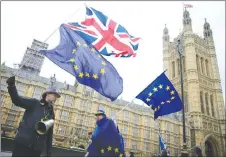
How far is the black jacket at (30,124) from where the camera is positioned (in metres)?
3.32

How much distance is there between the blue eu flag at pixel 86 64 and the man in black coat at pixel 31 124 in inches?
112

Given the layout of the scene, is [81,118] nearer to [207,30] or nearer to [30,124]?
[30,124]

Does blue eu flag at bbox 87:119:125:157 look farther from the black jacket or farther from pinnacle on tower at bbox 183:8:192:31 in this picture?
pinnacle on tower at bbox 183:8:192:31

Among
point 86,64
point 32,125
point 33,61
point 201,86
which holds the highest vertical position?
point 201,86

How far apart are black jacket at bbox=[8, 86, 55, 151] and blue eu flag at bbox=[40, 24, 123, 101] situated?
2.97 m

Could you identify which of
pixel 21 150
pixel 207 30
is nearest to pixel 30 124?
pixel 21 150

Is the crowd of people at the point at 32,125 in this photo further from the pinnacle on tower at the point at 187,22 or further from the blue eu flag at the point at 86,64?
the pinnacle on tower at the point at 187,22

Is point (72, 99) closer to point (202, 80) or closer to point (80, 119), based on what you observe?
point (80, 119)

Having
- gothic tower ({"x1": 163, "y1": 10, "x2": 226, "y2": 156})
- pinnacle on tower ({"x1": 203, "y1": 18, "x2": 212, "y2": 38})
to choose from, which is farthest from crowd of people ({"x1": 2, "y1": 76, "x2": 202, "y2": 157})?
pinnacle on tower ({"x1": 203, "y1": 18, "x2": 212, "y2": 38})

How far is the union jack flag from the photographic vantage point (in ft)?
26.0

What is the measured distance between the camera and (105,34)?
8352 mm

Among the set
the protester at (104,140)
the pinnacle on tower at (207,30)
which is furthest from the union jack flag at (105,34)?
the pinnacle on tower at (207,30)

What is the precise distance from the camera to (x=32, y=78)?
→ 30.2m

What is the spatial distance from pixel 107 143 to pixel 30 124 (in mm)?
2576
